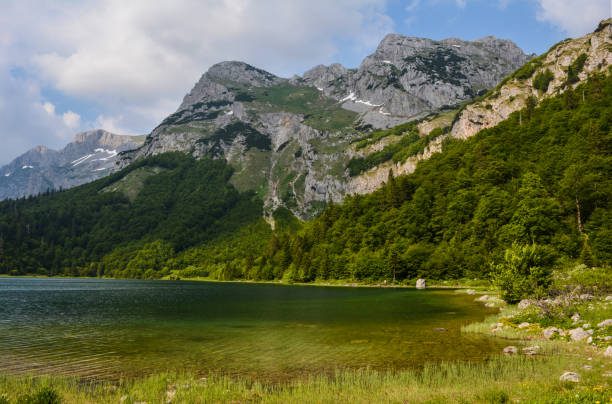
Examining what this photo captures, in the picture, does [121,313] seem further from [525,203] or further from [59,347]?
[525,203]

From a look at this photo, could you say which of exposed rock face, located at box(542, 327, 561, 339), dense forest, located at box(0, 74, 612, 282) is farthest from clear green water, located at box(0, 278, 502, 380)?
dense forest, located at box(0, 74, 612, 282)

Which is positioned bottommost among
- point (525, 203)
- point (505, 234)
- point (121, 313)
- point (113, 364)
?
point (121, 313)

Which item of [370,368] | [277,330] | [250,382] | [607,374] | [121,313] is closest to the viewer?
[607,374]

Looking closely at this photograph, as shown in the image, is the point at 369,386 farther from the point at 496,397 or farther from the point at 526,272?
the point at 526,272

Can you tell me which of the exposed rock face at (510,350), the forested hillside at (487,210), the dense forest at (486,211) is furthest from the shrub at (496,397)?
the dense forest at (486,211)

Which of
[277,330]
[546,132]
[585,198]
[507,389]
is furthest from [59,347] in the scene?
[546,132]

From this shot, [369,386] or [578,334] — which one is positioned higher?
[578,334]

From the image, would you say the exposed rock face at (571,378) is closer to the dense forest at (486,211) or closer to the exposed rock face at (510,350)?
the exposed rock face at (510,350)

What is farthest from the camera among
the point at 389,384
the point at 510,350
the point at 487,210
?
the point at 487,210

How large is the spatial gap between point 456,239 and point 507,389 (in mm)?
107862

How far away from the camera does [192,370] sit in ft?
71.1

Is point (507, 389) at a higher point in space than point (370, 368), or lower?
higher

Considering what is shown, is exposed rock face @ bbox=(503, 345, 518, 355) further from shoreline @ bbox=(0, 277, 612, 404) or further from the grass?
the grass

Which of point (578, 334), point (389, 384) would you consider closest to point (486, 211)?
point (578, 334)
